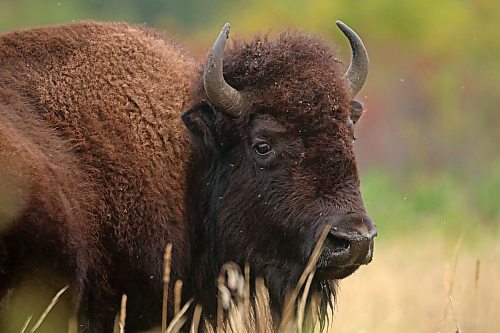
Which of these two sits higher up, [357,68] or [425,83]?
[357,68]

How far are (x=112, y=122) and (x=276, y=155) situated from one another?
86cm

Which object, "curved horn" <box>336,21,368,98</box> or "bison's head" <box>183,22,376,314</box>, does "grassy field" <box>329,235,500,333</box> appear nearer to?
"bison's head" <box>183,22,376,314</box>

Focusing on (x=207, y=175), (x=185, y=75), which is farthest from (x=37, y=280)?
(x=185, y=75)

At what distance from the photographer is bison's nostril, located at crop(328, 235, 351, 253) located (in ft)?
14.8

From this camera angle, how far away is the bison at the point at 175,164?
4.64 meters

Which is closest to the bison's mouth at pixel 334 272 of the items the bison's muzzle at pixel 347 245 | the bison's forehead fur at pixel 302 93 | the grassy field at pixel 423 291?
the bison's muzzle at pixel 347 245

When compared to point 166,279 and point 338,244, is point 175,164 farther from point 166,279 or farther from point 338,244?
point 166,279

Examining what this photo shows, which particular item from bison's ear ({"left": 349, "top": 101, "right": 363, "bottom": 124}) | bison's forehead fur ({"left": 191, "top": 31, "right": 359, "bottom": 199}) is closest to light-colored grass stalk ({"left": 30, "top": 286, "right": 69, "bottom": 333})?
bison's forehead fur ({"left": 191, "top": 31, "right": 359, "bottom": 199})

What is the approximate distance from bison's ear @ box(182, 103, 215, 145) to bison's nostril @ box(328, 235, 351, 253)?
0.94m

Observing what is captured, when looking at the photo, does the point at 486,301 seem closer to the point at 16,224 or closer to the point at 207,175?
the point at 207,175

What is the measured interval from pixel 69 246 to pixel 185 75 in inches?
55.1

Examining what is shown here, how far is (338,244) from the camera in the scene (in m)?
4.57

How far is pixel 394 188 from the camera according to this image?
2188cm

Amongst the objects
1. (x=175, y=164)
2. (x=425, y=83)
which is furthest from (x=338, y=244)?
(x=425, y=83)
